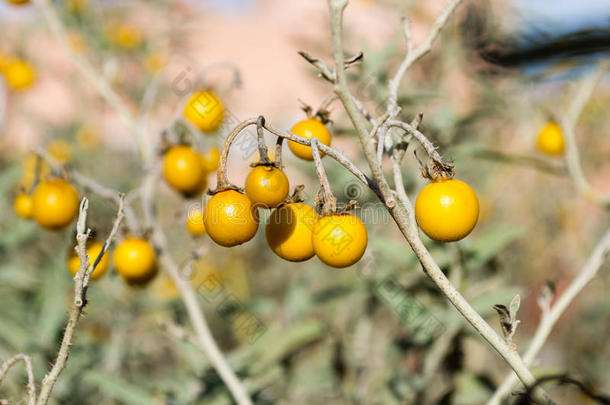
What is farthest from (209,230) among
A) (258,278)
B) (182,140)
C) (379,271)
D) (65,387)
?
(258,278)

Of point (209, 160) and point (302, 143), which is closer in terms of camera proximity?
point (302, 143)

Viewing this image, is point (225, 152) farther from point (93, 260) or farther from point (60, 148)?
point (60, 148)

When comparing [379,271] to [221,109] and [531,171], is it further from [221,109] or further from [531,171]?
[531,171]

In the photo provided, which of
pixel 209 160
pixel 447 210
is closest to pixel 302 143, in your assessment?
pixel 447 210

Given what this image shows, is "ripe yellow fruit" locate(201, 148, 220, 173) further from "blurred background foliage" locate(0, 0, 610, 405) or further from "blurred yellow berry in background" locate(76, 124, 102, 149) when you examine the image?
"blurred yellow berry in background" locate(76, 124, 102, 149)

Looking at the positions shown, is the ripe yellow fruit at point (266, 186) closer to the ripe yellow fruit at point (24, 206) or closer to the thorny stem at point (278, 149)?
the thorny stem at point (278, 149)
